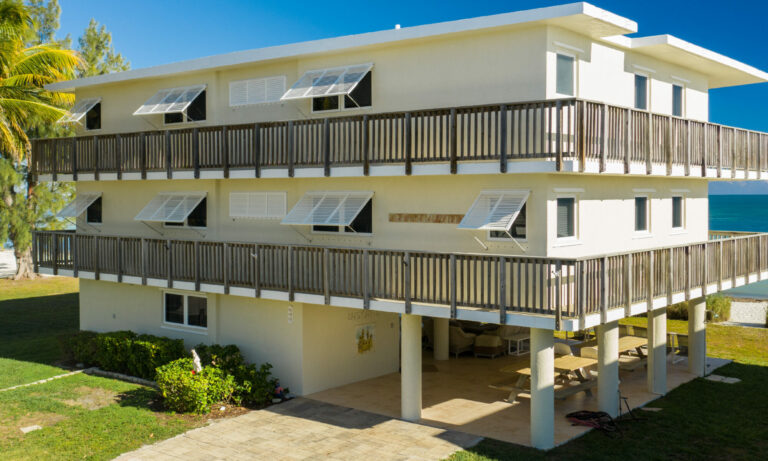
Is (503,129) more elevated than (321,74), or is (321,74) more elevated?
(321,74)

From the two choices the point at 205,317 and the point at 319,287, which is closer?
the point at 319,287

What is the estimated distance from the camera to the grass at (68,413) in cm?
1633

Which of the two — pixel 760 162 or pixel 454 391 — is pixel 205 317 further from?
pixel 760 162

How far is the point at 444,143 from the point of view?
Result: 17.4 m

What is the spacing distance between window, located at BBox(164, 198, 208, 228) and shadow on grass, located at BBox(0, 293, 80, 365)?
6343mm

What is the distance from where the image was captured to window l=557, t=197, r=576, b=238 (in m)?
17.3

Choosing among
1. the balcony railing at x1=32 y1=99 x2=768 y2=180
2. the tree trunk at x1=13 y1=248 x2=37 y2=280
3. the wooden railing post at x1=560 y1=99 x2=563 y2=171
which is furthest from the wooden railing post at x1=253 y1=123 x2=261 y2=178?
the tree trunk at x1=13 y1=248 x2=37 y2=280

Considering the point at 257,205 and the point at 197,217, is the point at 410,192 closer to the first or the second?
the point at 257,205

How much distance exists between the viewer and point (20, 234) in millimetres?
44406

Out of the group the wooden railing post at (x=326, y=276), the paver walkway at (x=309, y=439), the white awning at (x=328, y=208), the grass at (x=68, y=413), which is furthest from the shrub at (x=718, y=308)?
the grass at (x=68, y=413)

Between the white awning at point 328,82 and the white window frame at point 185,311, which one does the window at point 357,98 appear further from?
the white window frame at point 185,311

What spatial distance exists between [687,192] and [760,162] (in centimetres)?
269

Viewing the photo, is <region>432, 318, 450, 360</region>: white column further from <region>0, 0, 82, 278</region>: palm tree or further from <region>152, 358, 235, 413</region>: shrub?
<region>0, 0, 82, 278</region>: palm tree

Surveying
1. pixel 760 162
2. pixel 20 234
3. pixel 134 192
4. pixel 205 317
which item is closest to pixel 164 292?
pixel 205 317
